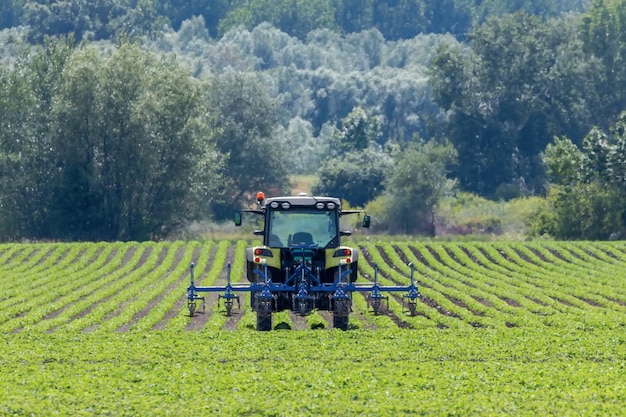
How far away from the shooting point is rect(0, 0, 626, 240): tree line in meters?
70.1

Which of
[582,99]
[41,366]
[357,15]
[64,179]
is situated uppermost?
[357,15]

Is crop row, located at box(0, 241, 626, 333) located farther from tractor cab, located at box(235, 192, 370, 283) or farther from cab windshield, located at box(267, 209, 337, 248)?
cab windshield, located at box(267, 209, 337, 248)

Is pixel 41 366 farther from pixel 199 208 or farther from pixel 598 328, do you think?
pixel 199 208

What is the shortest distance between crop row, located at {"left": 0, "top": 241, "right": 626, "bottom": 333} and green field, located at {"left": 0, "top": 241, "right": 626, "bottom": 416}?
127mm

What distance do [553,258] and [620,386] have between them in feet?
109

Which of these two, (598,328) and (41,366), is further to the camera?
(598,328)

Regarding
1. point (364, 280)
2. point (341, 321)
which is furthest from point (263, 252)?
point (364, 280)

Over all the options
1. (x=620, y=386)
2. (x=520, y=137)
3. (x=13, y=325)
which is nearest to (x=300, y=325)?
(x=13, y=325)

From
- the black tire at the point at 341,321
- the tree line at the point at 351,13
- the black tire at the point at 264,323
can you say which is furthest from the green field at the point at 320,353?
the tree line at the point at 351,13

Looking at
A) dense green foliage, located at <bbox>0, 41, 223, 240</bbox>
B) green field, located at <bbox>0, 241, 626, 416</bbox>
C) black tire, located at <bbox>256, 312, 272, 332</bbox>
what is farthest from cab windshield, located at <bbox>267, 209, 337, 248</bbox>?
dense green foliage, located at <bbox>0, 41, 223, 240</bbox>

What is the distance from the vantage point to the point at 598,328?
3012 cm

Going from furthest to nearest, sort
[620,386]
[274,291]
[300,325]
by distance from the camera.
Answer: [300,325], [274,291], [620,386]

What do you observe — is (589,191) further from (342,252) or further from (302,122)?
(302,122)

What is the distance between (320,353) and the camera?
83.8ft
